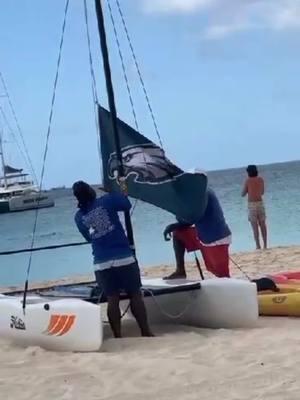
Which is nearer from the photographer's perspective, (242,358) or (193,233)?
(242,358)

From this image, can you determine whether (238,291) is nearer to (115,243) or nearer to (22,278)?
(115,243)

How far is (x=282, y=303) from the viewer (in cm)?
809

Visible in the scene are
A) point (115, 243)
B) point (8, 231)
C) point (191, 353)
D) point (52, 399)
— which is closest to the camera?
point (52, 399)

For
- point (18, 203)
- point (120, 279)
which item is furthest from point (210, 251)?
point (18, 203)

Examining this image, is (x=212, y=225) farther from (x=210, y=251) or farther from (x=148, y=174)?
(x=148, y=174)

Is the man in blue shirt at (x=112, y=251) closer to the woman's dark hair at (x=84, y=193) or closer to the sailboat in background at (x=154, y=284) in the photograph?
the woman's dark hair at (x=84, y=193)

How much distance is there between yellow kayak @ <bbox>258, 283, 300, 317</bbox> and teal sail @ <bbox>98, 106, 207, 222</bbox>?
1098 millimetres

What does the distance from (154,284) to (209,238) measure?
2.44 feet

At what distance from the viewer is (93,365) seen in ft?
21.1

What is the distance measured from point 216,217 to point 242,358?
2.54 meters

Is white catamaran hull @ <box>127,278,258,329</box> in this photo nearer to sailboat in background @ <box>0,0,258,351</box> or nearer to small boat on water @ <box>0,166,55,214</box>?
sailboat in background @ <box>0,0,258,351</box>

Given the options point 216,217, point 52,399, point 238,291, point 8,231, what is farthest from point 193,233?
point 8,231

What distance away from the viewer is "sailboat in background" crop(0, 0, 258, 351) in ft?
25.0

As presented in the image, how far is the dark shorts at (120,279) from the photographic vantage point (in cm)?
732
